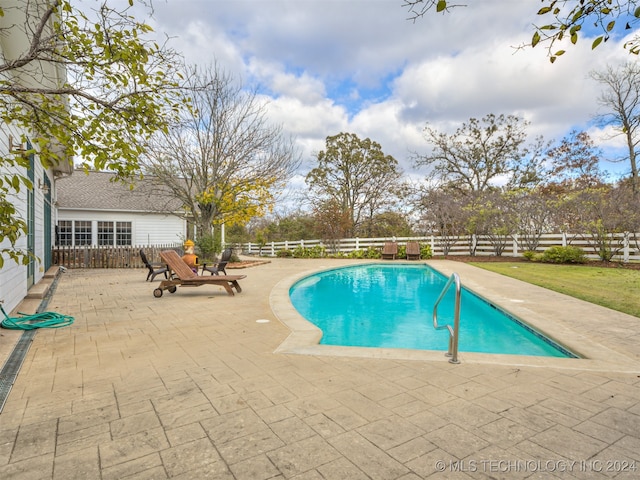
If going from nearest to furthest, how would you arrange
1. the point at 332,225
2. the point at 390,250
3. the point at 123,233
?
1. the point at 123,233
2. the point at 390,250
3. the point at 332,225

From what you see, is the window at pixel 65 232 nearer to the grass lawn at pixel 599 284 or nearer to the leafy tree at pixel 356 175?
the leafy tree at pixel 356 175

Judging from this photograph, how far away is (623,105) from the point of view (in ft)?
59.7

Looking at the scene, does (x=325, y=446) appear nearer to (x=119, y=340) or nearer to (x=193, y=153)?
(x=119, y=340)

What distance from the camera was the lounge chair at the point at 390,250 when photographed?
19516 millimetres

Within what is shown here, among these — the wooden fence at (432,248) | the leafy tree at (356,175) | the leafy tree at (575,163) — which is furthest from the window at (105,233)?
the leafy tree at (575,163)

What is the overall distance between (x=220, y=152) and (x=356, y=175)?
608 inches

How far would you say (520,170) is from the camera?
2455cm

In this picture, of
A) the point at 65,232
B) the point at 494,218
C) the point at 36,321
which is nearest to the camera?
the point at 36,321

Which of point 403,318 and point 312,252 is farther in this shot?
point 312,252

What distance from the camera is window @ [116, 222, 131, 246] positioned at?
61.6 feet

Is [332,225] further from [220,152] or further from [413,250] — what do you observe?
[220,152]

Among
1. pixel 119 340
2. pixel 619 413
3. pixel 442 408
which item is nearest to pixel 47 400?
pixel 119 340

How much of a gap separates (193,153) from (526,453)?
15944mm

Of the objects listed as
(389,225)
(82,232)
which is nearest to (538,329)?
(82,232)
